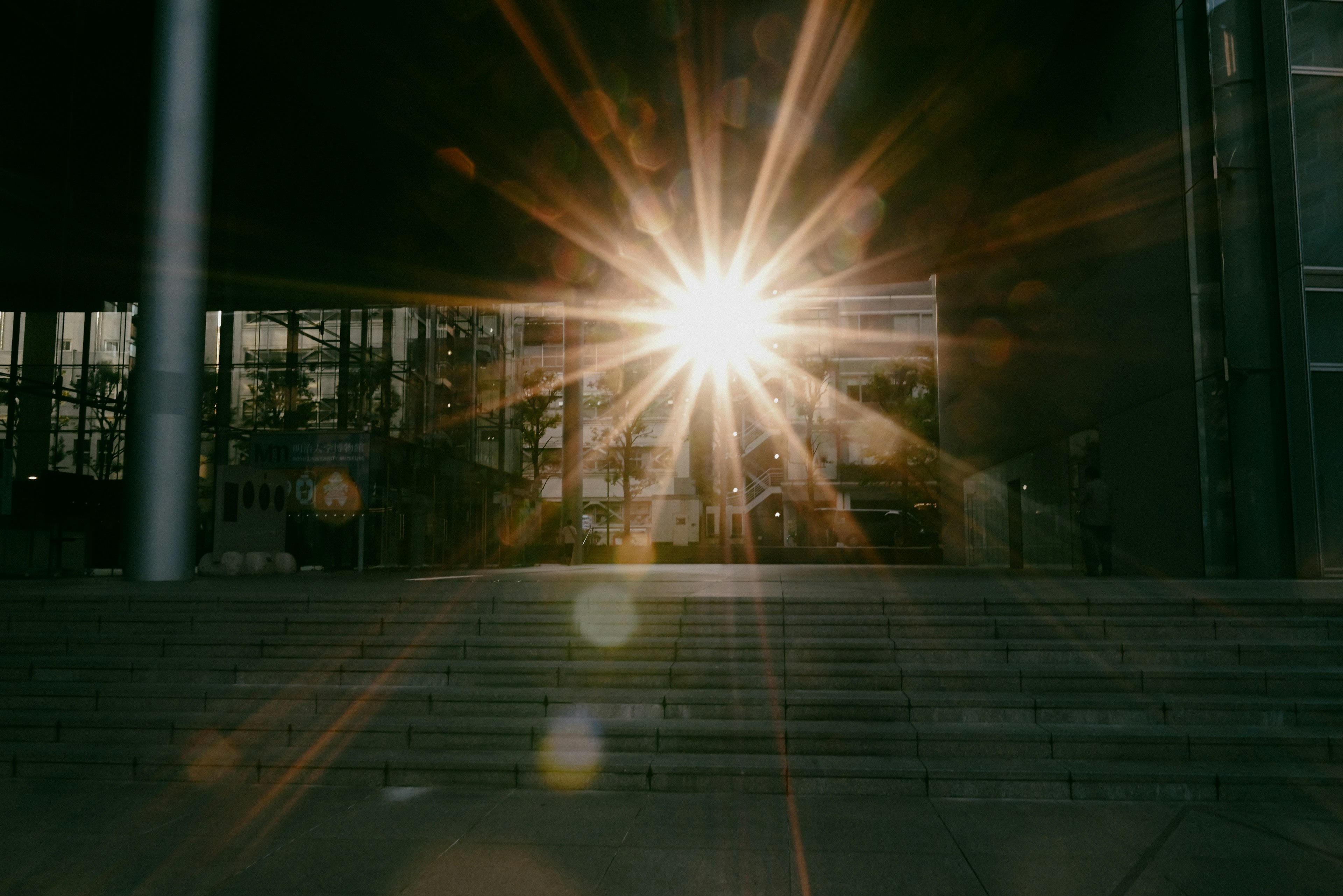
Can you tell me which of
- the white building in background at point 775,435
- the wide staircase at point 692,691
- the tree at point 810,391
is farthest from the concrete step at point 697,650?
the white building in background at point 775,435

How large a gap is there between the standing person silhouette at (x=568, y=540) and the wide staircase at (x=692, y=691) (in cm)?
2006

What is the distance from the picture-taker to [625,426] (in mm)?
47750

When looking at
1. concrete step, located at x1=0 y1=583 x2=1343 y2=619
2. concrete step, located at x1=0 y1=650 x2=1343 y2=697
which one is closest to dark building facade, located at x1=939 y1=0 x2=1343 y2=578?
concrete step, located at x1=0 y1=583 x2=1343 y2=619

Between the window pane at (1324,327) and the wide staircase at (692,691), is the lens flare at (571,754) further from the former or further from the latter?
the window pane at (1324,327)

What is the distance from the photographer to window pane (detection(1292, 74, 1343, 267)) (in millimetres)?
14516

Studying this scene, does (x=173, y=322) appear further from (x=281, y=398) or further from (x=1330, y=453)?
(x=1330, y=453)

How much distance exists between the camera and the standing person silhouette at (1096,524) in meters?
15.8

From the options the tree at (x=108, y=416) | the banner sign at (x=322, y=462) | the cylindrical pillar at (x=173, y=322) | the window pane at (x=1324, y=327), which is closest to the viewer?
the cylindrical pillar at (x=173, y=322)

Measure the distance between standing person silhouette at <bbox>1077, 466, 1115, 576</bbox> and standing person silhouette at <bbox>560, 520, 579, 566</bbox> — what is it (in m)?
17.3

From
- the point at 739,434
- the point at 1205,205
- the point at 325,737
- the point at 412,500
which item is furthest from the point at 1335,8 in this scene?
the point at 739,434

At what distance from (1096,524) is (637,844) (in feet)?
41.6

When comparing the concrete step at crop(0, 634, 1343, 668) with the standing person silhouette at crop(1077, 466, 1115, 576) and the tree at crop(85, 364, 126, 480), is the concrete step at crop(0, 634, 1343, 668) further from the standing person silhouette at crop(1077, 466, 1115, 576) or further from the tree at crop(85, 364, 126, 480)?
the tree at crop(85, 364, 126, 480)

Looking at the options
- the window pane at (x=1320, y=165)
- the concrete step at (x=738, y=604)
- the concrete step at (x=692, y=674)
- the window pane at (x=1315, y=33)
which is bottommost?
the concrete step at (x=692, y=674)

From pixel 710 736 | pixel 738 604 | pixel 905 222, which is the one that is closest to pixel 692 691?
pixel 710 736
